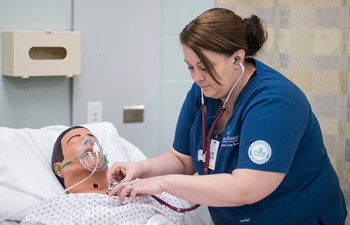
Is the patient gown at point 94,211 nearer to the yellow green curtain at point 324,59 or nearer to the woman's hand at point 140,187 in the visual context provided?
the woman's hand at point 140,187

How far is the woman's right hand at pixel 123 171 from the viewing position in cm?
178

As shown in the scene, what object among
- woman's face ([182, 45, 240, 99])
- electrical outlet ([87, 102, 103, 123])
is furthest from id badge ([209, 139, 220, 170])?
electrical outlet ([87, 102, 103, 123])

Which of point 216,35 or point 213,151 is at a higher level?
point 216,35

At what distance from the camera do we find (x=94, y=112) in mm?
2361

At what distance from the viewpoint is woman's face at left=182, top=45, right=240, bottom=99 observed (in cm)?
155

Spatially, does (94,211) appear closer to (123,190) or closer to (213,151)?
(123,190)

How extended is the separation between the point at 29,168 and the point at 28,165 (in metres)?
0.02

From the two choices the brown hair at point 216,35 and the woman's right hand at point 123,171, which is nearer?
the brown hair at point 216,35

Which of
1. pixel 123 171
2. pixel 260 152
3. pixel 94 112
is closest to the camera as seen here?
pixel 260 152

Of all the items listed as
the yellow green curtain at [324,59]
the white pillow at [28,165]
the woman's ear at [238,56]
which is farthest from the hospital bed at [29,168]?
the yellow green curtain at [324,59]

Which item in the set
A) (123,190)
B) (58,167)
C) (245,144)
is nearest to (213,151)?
(245,144)

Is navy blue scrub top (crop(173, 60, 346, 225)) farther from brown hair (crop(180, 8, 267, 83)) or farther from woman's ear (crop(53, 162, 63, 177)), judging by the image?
woman's ear (crop(53, 162, 63, 177))

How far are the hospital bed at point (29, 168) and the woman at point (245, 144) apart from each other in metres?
0.26

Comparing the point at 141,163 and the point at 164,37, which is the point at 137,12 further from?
the point at 141,163
